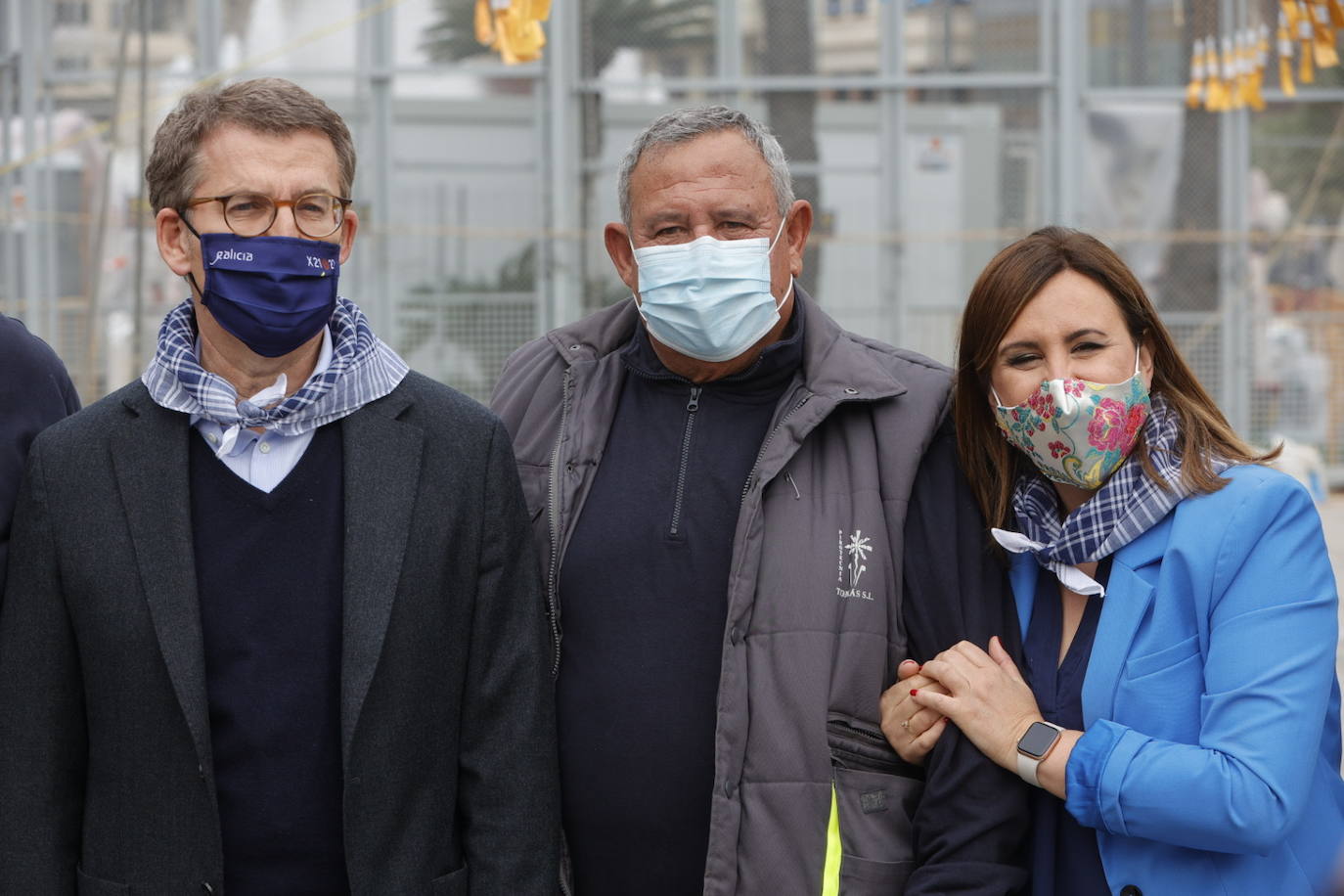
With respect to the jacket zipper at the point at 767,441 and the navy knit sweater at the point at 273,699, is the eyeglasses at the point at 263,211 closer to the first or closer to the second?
the navy knit sweater at the point at 273,699

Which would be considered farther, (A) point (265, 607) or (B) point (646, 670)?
(B) point (646, 670)

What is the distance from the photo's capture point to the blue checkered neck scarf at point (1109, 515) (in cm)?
255

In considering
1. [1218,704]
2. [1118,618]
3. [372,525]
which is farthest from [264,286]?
[1218,704]

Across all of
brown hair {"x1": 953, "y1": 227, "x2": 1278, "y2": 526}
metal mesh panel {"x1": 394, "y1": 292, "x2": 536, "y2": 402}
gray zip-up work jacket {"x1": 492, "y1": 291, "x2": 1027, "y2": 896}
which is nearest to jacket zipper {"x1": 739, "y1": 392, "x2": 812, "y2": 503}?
gray zip-up work jacket {"x1": 492, "y1": 291, "x2": 1027, "y2": 896}

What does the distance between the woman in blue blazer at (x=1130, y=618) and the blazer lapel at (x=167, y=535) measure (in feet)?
3.83

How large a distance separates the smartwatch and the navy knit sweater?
1.11 metres

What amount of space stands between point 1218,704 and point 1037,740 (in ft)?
0.96

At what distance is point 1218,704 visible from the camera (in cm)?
240

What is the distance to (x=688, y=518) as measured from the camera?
278cm

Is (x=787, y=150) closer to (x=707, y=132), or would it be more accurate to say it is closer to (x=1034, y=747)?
(x=707, y=132)

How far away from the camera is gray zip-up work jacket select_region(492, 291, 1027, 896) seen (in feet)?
8.46

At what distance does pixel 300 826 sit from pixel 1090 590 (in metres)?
1.36

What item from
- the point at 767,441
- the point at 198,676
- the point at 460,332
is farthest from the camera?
the point at 460,332

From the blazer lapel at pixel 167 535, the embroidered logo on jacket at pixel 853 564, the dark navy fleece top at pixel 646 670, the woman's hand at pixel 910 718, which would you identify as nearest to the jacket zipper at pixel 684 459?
the dark navy fleece top at pixel 646 670
